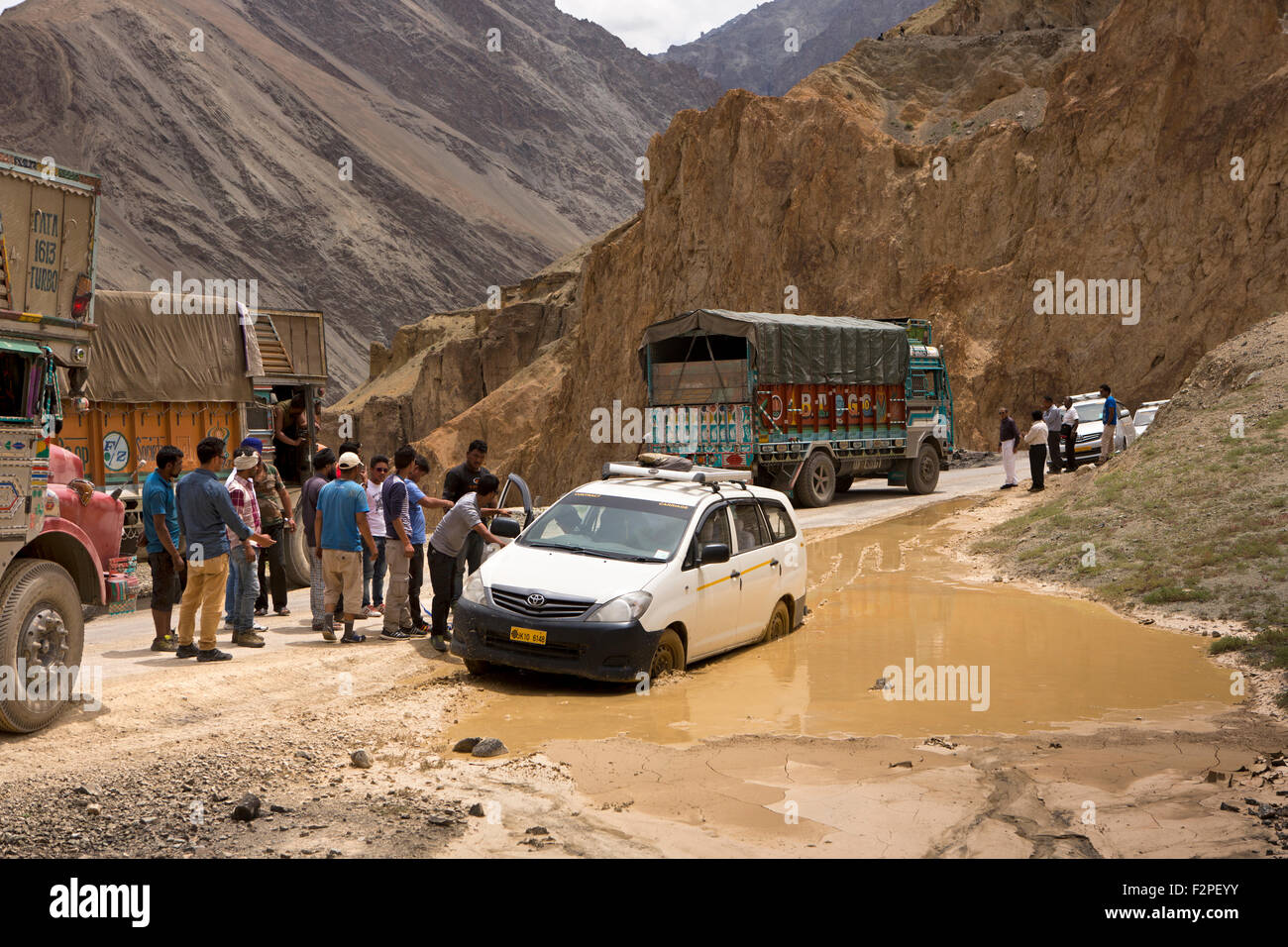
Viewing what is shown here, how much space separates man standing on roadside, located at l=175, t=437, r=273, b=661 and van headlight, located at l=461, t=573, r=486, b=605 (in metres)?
1.81

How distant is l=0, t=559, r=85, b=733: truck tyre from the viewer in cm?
659

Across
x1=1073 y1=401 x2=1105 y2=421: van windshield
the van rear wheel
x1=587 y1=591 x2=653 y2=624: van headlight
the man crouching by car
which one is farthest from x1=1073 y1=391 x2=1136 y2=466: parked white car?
x1=587 y1=591 x2=653 y2=624: van headlight

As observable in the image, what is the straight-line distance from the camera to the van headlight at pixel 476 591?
8.75 meters

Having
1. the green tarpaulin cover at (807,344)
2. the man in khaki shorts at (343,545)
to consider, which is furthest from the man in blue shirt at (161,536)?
the green tarpaulin cover at (807,344)

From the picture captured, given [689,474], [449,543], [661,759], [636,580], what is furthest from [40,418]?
[689,474]

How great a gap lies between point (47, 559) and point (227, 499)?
6.36 ft

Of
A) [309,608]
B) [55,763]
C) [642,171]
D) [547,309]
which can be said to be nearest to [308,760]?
[55,763]

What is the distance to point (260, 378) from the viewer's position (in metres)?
15.6

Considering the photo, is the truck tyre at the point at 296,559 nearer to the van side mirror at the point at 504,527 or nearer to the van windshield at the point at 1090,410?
the van side mirror at the point at 504,527

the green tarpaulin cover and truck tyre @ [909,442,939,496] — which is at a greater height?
the green tarpaulin cover

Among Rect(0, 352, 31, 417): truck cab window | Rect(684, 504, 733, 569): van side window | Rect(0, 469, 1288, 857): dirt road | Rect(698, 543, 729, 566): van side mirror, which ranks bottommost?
Rect(0, 469, 1288, 857): dirt road

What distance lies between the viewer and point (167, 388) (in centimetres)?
1459

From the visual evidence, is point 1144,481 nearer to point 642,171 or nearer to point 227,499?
point 227,499

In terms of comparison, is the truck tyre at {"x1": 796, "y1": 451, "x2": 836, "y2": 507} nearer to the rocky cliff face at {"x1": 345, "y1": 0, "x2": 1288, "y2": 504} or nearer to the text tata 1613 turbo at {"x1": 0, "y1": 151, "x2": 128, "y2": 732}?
the text tata 1613 turbo at {"x1": 0, "y1": 151, "x2": 128, "y2": 732}
